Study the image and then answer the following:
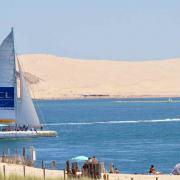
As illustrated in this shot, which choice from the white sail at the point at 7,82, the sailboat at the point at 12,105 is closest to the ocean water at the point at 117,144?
the sailboat at the point at 12,105

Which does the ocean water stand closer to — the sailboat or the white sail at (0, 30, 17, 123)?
the sailboat

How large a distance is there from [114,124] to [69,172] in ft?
195

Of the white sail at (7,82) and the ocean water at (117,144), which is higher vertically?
the white sail at (7,82)

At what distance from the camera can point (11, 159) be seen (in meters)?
48.4

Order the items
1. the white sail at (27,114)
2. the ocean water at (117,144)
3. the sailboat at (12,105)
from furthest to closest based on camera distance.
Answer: the white sail at (27,114), the sailboat at (12,105), the ocean water at (117,144)

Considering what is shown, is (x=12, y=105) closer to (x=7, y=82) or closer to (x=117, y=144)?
(x=7, y=82)

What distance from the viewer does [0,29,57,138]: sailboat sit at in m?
74.4

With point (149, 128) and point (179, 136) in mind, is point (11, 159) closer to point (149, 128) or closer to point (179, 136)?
point (179, 136)

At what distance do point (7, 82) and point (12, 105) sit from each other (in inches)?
69.3

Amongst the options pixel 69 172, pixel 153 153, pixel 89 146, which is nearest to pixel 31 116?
pixel 89 146

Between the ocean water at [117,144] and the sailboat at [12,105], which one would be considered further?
the sailboat at [12,105]

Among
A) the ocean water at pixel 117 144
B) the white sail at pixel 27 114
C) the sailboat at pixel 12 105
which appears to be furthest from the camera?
the white sail at pixel 27 114

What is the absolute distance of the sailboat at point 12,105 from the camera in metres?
74.4

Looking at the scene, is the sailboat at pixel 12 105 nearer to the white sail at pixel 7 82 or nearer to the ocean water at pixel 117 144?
the white sail at pixel 7 82
